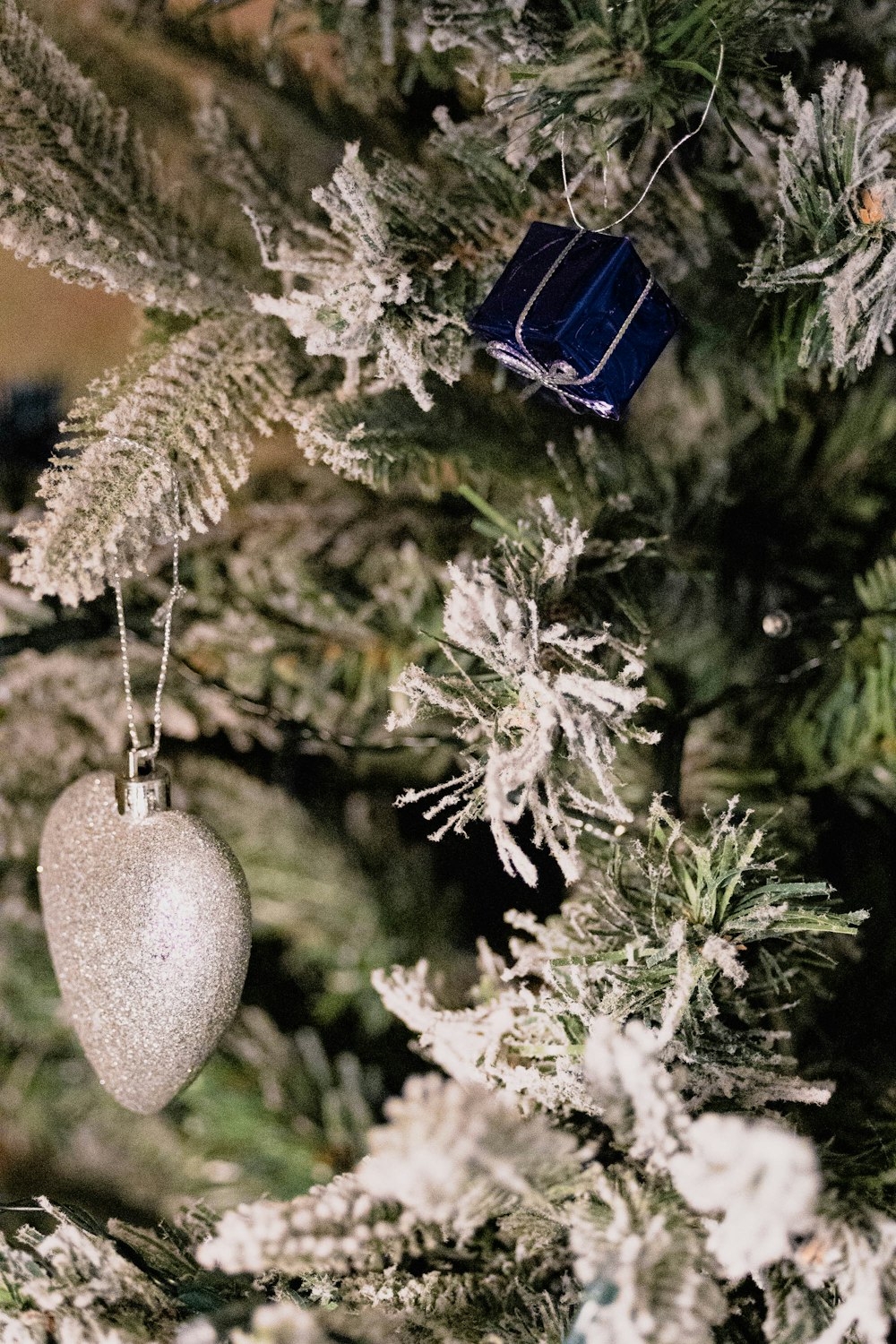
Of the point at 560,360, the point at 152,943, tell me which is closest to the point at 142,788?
the point at 152,943

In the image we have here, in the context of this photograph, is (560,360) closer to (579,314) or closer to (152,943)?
(579,314)

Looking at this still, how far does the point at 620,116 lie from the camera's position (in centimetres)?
39

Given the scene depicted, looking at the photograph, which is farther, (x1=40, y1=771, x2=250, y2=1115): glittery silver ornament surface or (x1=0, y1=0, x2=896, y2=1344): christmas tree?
(x1=40, y1=771, x2=250, y2=1115): glittery silver ornament surface

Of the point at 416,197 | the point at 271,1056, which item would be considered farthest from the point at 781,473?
the point at 271,1056

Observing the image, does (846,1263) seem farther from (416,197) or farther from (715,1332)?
(416,197)

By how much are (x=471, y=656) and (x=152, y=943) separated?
22cm

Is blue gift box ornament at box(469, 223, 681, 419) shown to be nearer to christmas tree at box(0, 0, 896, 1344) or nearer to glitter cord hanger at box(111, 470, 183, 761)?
christmas tree at box(0, 0, 896, 1344)

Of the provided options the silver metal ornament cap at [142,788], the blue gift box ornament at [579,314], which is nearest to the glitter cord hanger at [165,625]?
the silver metal ornament cap at [142,788]

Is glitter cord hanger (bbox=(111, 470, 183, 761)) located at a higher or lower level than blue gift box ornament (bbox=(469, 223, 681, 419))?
lower

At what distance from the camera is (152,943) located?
49 centimetres

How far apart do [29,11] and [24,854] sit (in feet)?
1.58

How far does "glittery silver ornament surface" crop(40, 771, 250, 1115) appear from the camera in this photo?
0.49 metres

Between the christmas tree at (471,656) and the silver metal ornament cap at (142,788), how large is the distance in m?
0.09

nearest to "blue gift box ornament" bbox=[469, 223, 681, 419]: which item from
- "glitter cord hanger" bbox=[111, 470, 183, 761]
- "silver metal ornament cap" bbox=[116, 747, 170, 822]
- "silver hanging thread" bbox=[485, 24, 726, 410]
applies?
"silver hanging thread" bbox=[485, 24, 726, 410]
